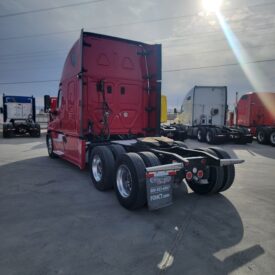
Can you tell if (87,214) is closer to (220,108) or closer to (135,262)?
(135,262)

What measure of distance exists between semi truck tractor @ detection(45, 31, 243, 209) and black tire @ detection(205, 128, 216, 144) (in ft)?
28.9

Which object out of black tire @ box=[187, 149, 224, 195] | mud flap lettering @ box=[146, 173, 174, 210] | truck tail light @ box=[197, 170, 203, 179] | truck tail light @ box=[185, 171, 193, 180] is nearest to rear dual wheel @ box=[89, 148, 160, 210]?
mud flap lettering @ box=[146, 173, 174, 210]

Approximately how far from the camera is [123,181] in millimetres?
4801

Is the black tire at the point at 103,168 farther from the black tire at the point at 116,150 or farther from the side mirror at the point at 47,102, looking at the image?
the side mirror at the point at 47,102

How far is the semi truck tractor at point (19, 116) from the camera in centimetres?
1881

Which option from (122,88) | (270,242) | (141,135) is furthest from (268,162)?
(270,242)

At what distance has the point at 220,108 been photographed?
666 inches

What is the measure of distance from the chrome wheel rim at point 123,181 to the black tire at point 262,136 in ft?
45.1

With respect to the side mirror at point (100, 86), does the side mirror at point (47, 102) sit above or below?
below

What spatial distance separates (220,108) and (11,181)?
45.5 feet

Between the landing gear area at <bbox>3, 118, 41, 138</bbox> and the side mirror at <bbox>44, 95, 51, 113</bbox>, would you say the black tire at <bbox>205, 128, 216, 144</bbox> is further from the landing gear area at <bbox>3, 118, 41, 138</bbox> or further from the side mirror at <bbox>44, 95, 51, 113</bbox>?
the landing gear area at <bbox>3, 118, 41, 138</bbox>

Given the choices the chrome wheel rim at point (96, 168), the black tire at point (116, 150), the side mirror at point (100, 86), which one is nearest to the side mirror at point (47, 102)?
the side mirror at point (100, 86)

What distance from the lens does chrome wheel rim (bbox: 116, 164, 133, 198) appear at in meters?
4.64

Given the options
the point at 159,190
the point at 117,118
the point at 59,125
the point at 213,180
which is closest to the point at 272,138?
the point at 117,118
